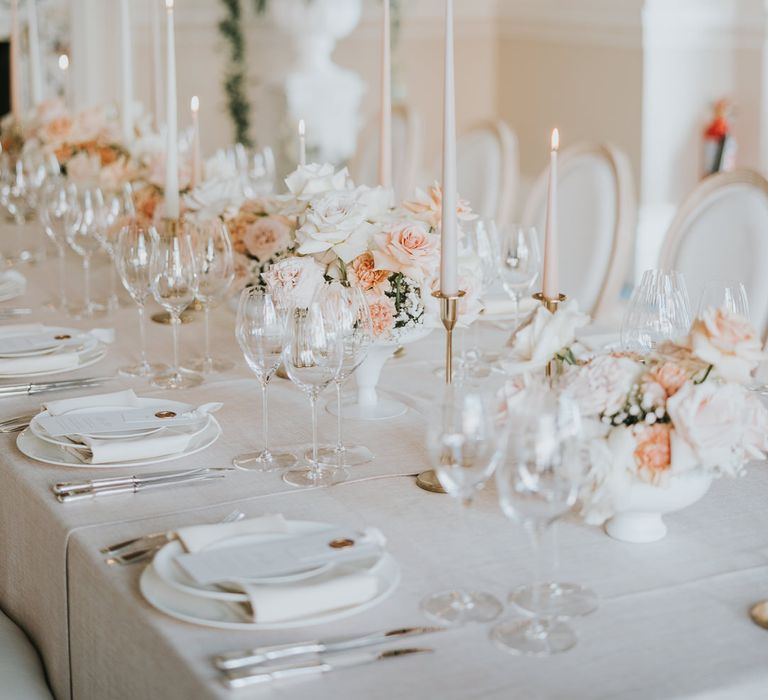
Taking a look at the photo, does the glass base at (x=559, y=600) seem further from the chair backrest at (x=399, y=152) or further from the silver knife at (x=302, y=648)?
the chair backrest at (x=399, y=152)

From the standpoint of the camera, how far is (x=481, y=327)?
248cm

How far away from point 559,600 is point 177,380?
39.2 inches

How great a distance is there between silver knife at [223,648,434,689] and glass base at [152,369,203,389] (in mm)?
992

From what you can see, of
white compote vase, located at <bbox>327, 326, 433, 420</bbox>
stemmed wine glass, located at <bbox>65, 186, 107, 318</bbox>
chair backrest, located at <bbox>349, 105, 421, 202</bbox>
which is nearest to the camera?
white compote vase, located at <bbox>327, 326, 433, 420</bbox>

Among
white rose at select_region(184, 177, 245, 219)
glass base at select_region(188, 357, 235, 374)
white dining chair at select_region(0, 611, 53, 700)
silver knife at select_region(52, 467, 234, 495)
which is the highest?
white rose at select_region(184, 177, 245, 219)

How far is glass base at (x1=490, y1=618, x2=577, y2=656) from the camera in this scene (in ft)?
3.74

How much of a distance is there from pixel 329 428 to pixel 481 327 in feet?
2.34

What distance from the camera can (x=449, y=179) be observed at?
4.91ft

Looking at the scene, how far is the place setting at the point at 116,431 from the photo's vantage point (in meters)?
1.64

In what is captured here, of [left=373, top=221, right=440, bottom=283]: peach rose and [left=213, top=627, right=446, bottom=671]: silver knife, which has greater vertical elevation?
[left=373, top=221, right=440, bottom=283]: peach rose

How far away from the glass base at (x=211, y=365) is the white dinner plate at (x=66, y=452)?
40 centimetres

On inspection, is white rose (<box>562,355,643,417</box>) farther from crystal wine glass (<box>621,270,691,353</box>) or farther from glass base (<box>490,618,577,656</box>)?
crystal wine glass (<box>621,270,691,353</box>)

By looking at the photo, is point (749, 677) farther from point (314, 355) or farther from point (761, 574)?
point (314, 355)

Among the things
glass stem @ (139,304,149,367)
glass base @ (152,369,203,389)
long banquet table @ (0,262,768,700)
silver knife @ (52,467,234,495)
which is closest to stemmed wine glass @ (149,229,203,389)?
glass base @ (152,369,203,389)
